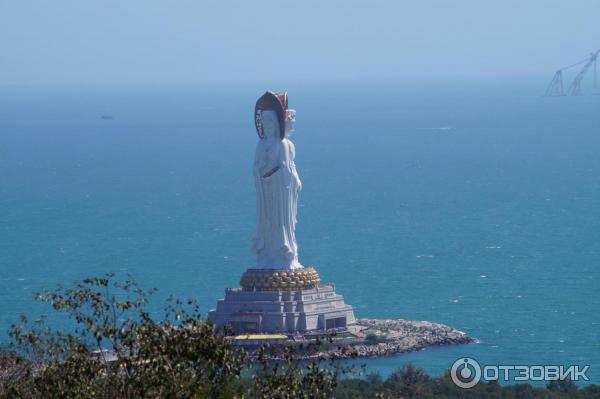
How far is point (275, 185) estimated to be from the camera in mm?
43625

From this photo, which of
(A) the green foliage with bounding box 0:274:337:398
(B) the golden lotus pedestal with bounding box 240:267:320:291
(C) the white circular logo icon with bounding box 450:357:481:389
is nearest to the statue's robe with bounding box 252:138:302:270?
(B) the golden lotus pedestal with bounding box 240:267:320:291

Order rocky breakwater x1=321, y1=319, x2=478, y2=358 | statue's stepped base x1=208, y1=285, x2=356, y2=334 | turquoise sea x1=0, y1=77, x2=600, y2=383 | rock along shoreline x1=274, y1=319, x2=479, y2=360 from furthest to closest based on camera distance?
1. turquoise sea x1=0, y1=77, x2=600, y2=383
2. statue's stepped base x1=208, y1=285, x2=356, y2=334
3. rocky breakwater x1=321, y1=319, x2=478, y2=358
4. rock along shoreline x1=274, y1=319, x2=479, y2=360

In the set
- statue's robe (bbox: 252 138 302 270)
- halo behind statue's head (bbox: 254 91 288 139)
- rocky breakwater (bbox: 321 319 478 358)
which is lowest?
rocky breakwater (bbox: 321 319 478 358)

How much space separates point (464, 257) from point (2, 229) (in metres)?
21.0

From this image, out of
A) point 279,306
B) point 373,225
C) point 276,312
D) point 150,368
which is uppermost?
point 150,368

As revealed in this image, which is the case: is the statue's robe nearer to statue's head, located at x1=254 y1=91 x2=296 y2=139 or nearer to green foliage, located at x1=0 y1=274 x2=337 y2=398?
statue's head, located at x1=254 y1=91 x2=296 y2=139

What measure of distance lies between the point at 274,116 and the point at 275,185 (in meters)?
1.57

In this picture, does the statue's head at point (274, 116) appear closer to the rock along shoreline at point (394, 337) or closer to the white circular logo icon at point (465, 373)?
the rock along shoreline at point (394, 337)

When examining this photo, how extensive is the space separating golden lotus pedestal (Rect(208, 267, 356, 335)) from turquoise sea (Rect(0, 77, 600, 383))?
2.11 metres

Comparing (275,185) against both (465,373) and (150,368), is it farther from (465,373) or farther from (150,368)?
(150,368)

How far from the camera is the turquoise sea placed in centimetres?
5269

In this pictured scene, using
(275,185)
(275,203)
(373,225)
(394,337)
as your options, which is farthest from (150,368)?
(373,225)

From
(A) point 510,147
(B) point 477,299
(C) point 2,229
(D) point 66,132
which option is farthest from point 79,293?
(D) point 66,132

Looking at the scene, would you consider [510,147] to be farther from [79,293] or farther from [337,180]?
[79,293]
